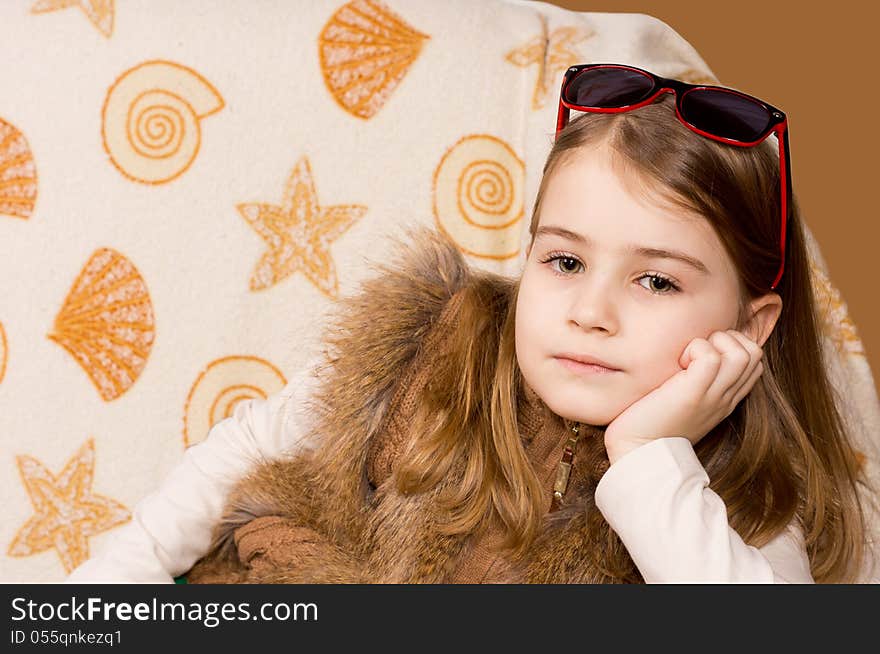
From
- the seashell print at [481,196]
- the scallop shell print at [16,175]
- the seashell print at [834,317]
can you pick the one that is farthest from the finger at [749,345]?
the scallop shell print at [16,175]

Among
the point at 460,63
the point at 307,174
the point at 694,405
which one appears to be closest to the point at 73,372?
the point at 307,174

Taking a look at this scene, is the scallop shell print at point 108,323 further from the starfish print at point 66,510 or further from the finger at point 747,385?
the finger at point 747,385

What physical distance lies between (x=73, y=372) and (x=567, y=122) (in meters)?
0.79

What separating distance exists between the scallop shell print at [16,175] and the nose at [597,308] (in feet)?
2.86

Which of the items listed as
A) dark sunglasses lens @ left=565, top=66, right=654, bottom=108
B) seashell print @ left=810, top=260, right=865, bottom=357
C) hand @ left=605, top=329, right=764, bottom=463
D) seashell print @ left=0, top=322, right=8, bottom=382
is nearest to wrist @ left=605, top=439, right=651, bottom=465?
hand @ left=605, top=329, right=764, bottom=463

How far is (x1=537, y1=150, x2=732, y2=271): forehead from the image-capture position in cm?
125

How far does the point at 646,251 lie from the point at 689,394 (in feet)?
0.53

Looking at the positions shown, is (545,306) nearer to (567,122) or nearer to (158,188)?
(567,122)

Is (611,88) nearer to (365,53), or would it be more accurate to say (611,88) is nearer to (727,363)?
(727,363)

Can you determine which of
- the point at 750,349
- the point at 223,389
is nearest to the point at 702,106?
the point at 750,349

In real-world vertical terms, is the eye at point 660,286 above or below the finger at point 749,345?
above

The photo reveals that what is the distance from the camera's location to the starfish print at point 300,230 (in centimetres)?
177

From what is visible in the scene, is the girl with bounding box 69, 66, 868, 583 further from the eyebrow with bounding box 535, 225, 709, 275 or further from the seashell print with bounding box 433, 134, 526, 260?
the seashell print with bounding box 433, 134, 526, 260
